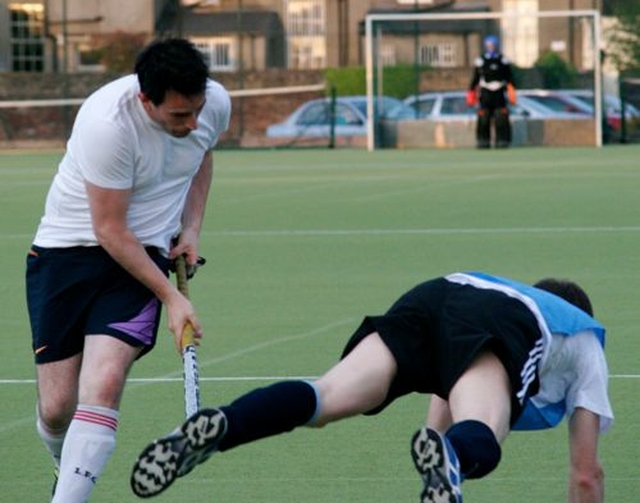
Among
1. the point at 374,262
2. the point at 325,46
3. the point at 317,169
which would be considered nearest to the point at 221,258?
the point at 374,262

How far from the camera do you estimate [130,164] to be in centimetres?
652

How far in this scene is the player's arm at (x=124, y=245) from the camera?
6.50m

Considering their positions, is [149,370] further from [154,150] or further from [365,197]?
[365,197]

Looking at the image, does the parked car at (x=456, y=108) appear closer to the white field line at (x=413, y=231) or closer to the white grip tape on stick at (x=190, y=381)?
the white field line at (x=413, y=231)

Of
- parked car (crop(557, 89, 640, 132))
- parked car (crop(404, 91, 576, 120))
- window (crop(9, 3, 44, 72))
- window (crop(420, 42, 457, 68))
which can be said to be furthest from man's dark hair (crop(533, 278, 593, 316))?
window (crop(9, 3, 44, 72))

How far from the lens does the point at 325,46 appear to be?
48.8 metres

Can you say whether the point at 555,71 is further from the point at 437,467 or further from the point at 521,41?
the point at 437,467

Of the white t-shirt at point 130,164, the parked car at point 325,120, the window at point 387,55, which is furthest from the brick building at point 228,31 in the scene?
the white t-shirt at point 130,164

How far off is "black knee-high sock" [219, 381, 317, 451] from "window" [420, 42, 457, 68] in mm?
35566

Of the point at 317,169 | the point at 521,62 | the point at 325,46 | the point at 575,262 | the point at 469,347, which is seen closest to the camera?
the point at 469,347

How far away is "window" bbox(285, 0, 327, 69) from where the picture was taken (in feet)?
158

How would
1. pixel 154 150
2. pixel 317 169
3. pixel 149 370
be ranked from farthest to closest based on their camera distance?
pixel 317 169 < pixel 149 370 < pixel 154 150

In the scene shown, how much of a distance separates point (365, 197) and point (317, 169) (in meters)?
6.47

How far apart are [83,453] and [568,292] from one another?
64.2 inches
